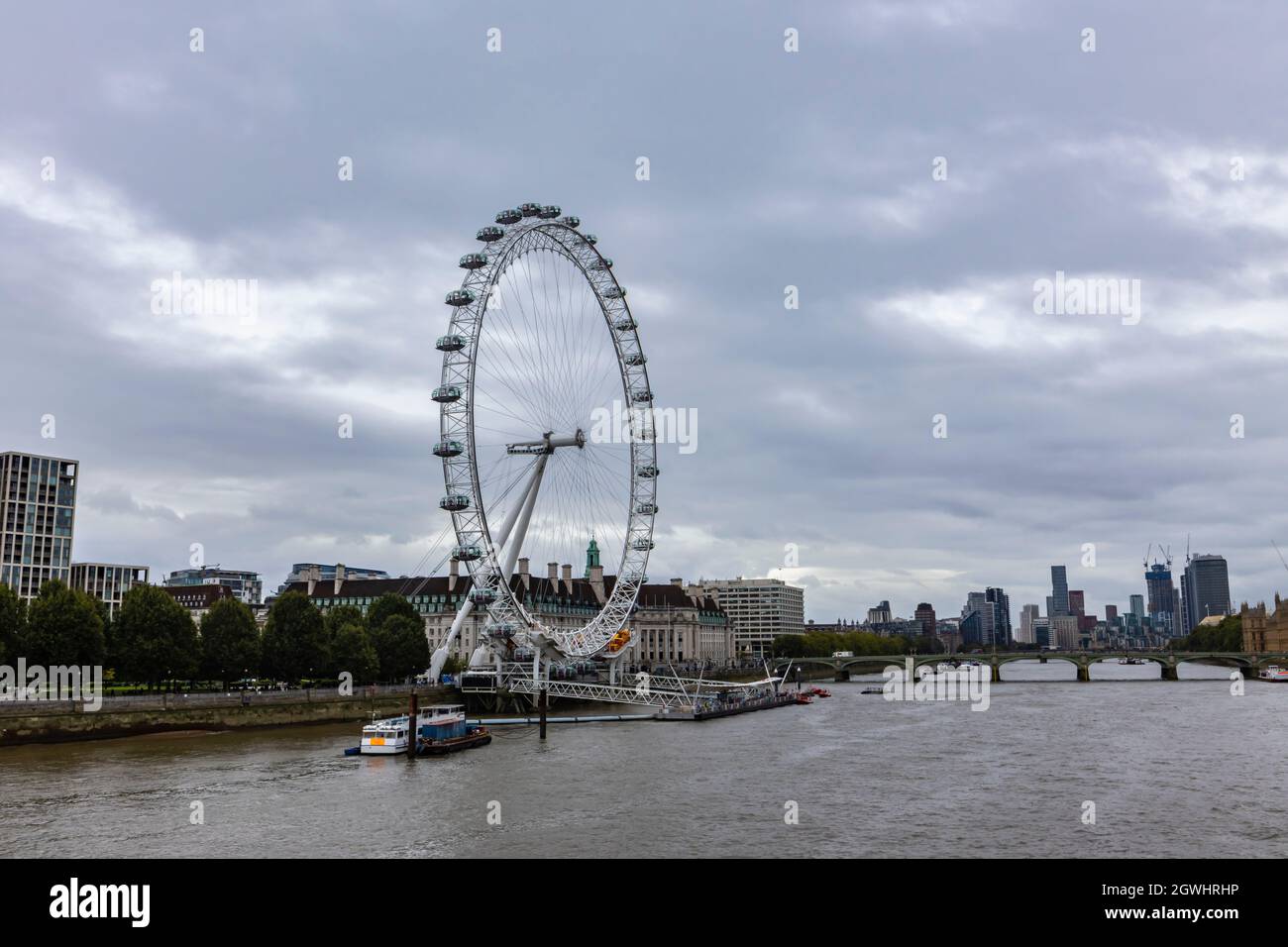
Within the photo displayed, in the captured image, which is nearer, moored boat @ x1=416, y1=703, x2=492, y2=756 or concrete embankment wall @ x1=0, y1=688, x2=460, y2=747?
concrete embankment wall @ x1=0, y1=688, x2=460, y2=747

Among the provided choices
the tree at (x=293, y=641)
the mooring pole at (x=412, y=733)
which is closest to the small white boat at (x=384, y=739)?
the mooring pole at (x=412, y=733)

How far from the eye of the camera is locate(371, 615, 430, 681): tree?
86.2 meters

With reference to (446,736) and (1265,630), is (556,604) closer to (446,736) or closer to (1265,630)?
(446,736)

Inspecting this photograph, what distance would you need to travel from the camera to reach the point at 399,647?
8681 centimetres

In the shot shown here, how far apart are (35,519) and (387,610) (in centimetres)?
6920

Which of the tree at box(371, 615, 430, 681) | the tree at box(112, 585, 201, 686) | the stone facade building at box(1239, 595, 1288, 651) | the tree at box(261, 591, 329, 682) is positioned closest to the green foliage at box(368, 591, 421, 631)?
the tree at box(371, 615, 430, 681)

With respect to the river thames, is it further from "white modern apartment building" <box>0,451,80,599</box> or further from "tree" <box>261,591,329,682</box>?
"white modern apartment building" <box>0,451,80,599</box>

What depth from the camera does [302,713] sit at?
223 ft

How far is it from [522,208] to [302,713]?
36.9m

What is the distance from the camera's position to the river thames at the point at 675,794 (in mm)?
29734

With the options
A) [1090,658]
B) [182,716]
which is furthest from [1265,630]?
[182,716]

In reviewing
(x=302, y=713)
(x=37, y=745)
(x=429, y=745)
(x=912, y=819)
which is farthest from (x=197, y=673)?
(x=912, y=819)

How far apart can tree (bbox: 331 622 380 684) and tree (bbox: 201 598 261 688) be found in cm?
665
